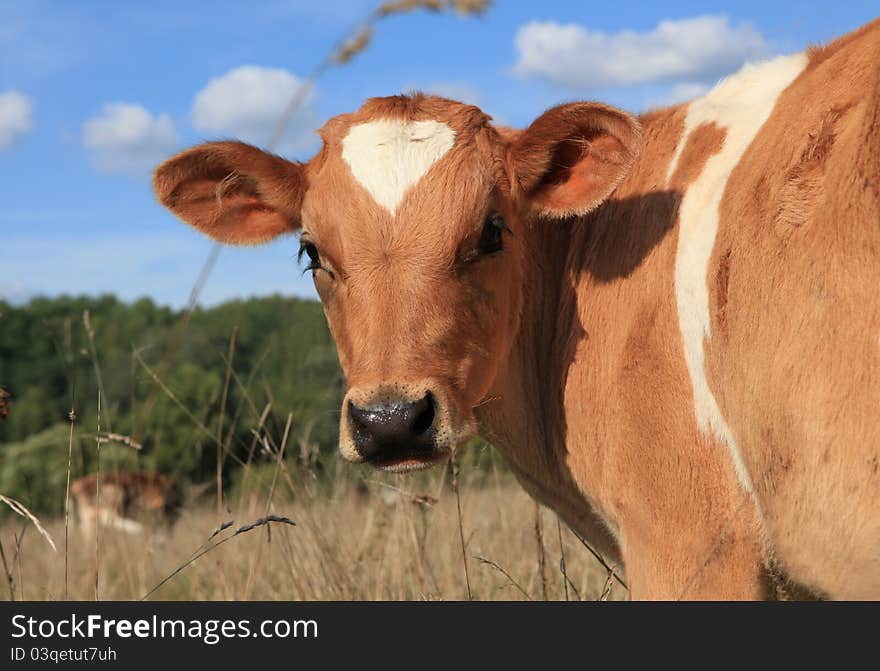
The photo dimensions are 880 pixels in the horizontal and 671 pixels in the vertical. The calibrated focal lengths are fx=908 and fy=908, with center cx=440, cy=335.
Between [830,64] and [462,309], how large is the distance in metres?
1.75

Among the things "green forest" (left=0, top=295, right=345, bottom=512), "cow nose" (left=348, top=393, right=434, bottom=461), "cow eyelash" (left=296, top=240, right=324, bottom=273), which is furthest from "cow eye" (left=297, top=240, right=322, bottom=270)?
"green forest" (left=0, top=295, right=345, bottom=512)

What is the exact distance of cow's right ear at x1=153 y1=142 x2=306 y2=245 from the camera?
4527mm

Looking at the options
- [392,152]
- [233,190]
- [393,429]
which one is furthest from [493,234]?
[233,190]

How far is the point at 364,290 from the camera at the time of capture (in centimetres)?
388

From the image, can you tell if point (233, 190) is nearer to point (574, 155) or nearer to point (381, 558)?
point (574, 155)

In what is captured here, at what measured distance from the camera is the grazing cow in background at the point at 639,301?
10.1 feet

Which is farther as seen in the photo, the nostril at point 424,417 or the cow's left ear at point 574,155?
the cow's left ear at point 574,155

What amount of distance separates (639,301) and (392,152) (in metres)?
1.28

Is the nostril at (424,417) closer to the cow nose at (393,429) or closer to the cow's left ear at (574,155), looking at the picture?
the cow nose at (393,429)

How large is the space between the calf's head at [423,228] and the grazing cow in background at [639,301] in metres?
0.01

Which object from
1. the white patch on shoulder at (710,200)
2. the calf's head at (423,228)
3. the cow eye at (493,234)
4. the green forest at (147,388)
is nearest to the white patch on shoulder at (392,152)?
the calf's head at (423,228)

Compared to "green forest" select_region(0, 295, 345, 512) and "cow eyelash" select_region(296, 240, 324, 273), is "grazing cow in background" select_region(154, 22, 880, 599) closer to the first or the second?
"cow eyelash" select_region(296, 240, 324, 273)

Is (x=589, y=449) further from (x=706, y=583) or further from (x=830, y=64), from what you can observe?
(x=830, y=64)
